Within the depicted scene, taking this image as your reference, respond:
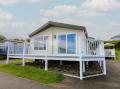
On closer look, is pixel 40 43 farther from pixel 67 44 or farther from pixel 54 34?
pixel 67 44

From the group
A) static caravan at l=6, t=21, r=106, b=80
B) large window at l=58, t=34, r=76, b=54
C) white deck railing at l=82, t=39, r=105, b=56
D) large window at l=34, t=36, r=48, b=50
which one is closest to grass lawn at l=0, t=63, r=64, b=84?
static caravan at l=6, t=21, r=106, b=80

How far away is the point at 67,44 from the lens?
1614cm

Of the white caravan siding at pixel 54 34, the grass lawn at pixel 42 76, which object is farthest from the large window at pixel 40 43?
the grass lawn at pixel 42 76

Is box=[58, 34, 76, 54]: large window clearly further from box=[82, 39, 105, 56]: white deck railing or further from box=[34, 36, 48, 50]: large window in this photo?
box=[34, 36, 48, 50]: large window

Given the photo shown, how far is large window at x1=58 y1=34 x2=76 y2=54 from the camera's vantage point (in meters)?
15.8

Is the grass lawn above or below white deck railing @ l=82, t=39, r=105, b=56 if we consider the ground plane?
below

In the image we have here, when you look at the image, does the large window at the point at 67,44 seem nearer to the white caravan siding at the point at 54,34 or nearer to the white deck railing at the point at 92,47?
the white caravan siding at the point at 54,34

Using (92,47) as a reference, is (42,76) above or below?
below

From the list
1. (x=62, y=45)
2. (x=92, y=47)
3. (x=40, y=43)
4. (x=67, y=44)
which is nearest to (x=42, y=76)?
(x=92, y=47)

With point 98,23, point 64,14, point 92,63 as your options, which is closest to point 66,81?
point 92,63

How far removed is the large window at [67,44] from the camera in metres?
15.8

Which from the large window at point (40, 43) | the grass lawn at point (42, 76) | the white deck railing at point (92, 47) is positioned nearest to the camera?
the grass lawn at point (42, 76)

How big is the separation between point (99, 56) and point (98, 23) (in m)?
20.4

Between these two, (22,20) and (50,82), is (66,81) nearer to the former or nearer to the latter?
(50,82)
